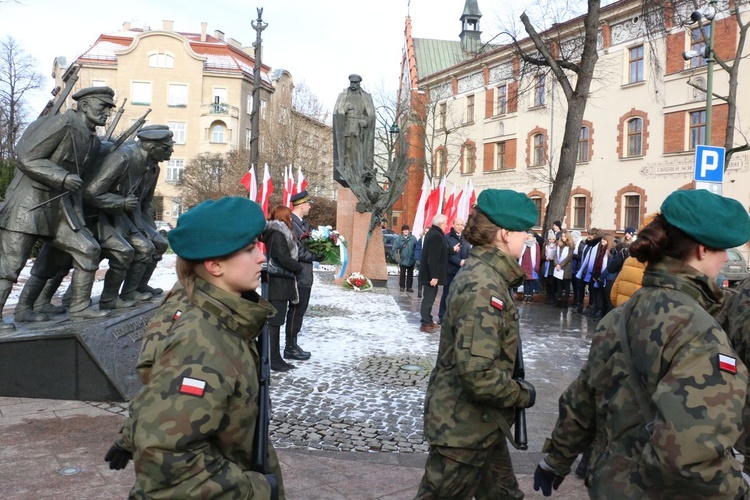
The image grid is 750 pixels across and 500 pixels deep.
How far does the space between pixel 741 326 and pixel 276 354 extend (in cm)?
A: 499

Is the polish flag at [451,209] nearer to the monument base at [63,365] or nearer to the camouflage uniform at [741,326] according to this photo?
the monument base at [63,365]

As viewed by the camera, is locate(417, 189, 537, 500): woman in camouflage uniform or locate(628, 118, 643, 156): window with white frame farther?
locate(628, 118, 643, 156): window with white frame

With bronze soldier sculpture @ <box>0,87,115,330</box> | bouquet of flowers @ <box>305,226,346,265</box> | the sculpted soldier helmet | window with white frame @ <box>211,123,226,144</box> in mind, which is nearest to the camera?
bronze soldier sculpture @ <box>0,87,115,330</box>

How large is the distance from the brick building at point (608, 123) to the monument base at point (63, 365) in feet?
47.9

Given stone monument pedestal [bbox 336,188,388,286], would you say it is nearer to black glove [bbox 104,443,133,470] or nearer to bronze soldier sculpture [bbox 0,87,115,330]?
bronze soldier sculpture [bbox 0,87,115,330]

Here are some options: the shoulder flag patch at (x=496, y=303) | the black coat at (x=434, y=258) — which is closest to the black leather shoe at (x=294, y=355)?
the black coat at (x=434, y=258)

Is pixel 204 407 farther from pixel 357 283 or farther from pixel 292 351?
pixel 357 283

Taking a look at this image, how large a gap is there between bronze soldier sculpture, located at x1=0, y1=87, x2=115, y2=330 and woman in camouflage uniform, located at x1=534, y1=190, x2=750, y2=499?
500 cm

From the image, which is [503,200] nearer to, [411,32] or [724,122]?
[724,122]

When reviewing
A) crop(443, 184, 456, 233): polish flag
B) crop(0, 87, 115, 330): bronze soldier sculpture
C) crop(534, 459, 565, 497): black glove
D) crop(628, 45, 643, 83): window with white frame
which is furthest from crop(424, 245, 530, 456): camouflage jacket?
crop(628, 45, 643, 83): window with white frame

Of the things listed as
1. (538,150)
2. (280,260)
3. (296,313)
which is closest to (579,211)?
(538,150)

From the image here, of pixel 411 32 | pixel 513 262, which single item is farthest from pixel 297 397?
pixel 411 32

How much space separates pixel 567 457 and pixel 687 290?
0.83 m

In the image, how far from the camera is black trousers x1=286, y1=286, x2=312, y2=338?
7820mm
